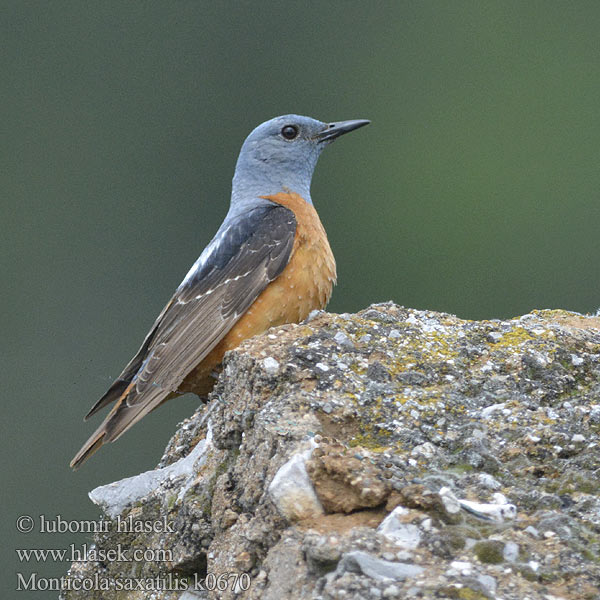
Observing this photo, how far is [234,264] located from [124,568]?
2.33 meters

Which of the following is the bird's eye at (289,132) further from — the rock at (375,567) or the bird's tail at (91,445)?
the rock at (375,567)

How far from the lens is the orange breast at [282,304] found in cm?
543

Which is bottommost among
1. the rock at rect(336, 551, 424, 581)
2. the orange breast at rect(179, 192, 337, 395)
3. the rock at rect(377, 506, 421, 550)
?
the rock at rect(336, 551, 424, 581)

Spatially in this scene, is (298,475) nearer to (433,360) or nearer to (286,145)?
(433,360)

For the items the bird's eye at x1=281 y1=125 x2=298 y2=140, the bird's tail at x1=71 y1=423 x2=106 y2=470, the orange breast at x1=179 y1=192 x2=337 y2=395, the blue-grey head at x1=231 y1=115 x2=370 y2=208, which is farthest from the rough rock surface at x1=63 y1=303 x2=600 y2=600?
the bird's eye at x1=281 y1=125 x2=298 y2=140

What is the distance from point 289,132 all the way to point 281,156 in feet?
0.83

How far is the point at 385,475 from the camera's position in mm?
2846

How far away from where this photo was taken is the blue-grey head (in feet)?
21.6

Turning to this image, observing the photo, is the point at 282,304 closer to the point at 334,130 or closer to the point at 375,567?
the point at 334,130

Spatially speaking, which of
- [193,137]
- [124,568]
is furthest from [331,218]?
[124,568]

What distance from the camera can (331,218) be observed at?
1748 cm

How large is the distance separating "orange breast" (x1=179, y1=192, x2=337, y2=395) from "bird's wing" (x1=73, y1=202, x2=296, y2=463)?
1.8 inches

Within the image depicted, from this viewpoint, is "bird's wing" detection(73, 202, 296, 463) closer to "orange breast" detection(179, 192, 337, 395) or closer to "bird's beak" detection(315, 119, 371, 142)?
"orange breast" detection(179, 192, 337, 395)

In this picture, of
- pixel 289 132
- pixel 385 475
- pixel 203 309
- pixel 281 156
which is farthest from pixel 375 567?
pixel 289 132
